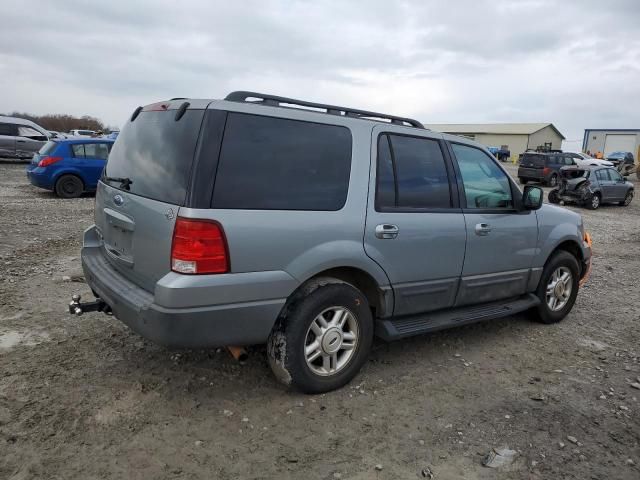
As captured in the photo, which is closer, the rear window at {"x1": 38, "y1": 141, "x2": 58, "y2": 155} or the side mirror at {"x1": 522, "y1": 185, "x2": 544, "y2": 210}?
the side mirror at {"x1": 522, "y1": 185, "x2": 544, "y2": 210}

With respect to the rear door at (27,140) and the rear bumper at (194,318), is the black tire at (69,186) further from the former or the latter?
the rear bumper at (194,318)

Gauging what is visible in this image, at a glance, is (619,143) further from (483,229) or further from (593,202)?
(483,229)

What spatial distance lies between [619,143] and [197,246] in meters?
62.8

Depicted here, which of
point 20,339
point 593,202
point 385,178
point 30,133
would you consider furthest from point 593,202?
point 30,133

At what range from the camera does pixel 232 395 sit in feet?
10.9

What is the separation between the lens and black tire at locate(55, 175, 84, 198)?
40.5 feet

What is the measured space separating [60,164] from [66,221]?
3.81 m

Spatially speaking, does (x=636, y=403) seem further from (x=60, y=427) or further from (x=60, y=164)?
(x=60, y=164)

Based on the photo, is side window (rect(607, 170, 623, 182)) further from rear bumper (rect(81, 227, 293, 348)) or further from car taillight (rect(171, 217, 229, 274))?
car taillight (rect(171, 217, 229, 274))

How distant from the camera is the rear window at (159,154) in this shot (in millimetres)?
2867

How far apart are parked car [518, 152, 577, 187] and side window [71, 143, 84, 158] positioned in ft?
63.9

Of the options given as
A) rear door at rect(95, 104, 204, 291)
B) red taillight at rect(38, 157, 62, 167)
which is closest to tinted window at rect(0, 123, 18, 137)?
red taillight at rect(38, 157, 62, 167)

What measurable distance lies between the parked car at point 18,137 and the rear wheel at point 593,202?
2126cm

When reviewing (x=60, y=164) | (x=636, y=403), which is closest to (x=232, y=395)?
(x=636, y=403)
